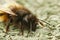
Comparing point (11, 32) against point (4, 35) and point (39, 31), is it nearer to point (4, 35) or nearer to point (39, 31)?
point (4, 35)

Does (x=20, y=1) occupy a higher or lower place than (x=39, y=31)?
higher

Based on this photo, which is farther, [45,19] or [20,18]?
[45,19]

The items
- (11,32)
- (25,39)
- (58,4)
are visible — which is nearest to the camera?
(25,39)

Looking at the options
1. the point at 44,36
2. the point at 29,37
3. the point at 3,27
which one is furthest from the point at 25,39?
the point at 3,27

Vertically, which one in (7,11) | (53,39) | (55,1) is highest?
(55,1)
